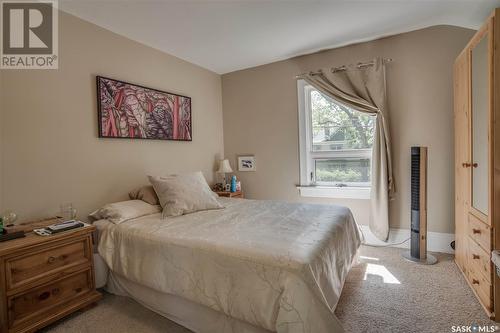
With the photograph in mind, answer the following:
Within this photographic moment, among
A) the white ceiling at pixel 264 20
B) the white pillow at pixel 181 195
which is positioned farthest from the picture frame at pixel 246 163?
the white ceiling at pixel 264 20

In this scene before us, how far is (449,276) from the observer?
219 centimetres

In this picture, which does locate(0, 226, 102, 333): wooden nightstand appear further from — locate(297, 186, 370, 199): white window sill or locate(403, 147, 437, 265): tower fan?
locate(403, 147, 437, 265): tower fan

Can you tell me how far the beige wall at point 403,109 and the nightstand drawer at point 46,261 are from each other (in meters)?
2.41

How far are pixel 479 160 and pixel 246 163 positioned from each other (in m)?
2.66

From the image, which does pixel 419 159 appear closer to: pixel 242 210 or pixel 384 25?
pixel 384 25

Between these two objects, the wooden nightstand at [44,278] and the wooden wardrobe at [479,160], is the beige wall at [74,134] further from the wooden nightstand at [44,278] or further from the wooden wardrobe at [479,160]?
the wooden wardrobe at [479,160]

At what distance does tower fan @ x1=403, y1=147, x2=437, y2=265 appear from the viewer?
2465 mm

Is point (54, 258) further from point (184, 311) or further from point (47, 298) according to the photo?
point (184, 311)

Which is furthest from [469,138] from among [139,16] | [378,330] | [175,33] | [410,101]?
[139,16]

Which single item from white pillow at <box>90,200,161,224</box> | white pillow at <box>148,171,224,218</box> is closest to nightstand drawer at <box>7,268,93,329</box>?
white pillow at <box>90,200,161,224</box>

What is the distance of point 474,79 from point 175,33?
2777 mm

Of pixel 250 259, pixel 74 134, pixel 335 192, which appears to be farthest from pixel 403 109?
pixel 74 134

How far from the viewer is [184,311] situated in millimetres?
1640

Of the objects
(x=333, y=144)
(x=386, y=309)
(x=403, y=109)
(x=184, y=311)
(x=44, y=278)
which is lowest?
(x=386, y=309)
